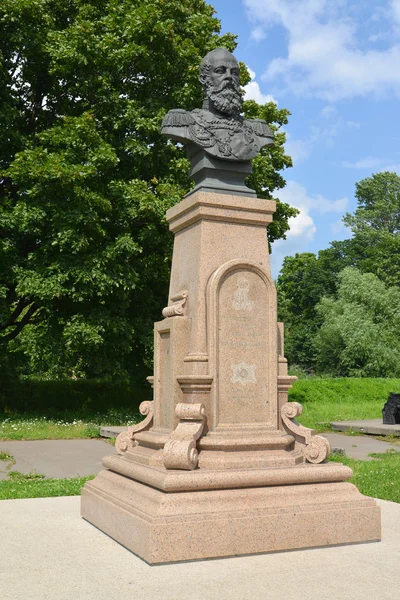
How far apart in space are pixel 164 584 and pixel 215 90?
191 inches

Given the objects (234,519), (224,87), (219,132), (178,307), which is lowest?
(234,519)

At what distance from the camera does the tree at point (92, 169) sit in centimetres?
1645

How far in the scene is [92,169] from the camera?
16047 millimetres

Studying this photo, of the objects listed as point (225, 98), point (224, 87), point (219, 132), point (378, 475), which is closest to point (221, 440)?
point (219, 132)

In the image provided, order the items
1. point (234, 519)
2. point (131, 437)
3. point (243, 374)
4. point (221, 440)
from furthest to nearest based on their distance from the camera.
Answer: point (131, 437), point (243, 374), point (221, 440), point (234, 519)

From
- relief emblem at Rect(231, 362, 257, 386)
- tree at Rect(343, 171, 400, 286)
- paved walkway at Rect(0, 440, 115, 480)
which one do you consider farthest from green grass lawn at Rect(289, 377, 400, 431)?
tree at Rect(343, 171, 400, 286)

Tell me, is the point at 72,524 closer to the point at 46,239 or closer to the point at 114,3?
the point at 46,239

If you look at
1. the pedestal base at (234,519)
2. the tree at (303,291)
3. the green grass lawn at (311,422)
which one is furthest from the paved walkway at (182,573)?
the tree at (303,291)

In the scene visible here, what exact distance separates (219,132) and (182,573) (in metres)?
4.28

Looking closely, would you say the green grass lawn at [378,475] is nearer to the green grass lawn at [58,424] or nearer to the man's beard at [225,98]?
the man's beard at [225,98]

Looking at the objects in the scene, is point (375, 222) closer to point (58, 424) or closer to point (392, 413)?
point (392, 413)

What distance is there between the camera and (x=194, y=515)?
5.33 metres

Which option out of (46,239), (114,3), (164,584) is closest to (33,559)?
(164,584)

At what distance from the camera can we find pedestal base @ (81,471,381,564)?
524cm
